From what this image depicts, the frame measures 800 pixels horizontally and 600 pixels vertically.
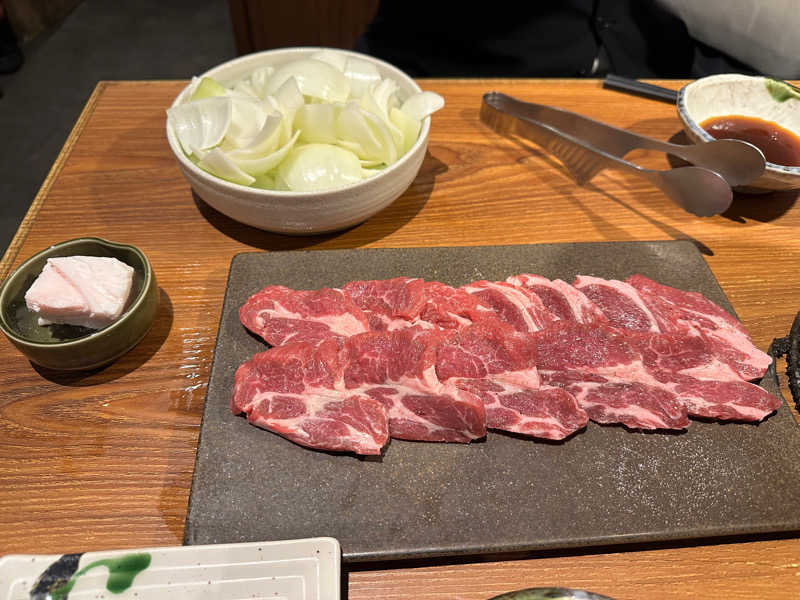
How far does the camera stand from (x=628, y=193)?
7.72 feet

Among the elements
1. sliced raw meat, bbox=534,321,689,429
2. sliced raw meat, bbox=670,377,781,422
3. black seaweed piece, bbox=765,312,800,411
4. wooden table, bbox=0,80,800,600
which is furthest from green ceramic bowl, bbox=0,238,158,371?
black seaweed piece, bbox=765,312,800,411

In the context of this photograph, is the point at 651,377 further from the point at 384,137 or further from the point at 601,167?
the point at 384,137

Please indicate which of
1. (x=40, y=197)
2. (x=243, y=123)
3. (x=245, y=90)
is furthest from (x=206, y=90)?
(x=40, y=197)

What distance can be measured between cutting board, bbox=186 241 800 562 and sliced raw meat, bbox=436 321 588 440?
5 centimetres

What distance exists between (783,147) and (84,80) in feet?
18.9

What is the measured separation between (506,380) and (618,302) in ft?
1.66

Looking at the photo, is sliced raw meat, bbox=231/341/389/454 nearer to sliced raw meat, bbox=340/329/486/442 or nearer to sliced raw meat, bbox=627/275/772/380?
sliced raw meat, bbox=340/329/486/442

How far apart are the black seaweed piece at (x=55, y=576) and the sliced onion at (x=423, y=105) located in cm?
173

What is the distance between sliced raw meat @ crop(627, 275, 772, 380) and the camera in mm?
1665

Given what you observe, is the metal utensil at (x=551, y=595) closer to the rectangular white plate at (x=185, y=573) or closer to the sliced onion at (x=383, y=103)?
the rectangular white plate at (x=185, y=573)

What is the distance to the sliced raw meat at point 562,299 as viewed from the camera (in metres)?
1.74

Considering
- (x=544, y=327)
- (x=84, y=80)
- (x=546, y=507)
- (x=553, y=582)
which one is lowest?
(x=84, y=80)

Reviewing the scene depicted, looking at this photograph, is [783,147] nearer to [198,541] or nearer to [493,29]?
[493,29]

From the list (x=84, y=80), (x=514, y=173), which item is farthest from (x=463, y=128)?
(x=84, y=80)
